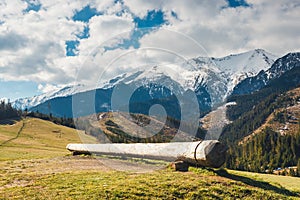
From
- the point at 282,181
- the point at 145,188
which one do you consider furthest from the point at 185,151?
the point at 282,181

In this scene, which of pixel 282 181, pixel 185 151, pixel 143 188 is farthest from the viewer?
pixel 282 181

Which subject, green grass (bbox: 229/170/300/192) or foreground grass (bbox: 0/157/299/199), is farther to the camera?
green grass (bbox: 229/170/300/192)

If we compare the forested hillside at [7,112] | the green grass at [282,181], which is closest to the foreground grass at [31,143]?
the green grass at [282,181]

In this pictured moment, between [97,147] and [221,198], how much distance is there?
19.7m

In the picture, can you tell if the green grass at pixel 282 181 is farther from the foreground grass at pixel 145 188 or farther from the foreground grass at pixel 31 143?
the foreground grass at pixel 31 143

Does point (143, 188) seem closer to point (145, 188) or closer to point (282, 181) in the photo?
point (145, 188)

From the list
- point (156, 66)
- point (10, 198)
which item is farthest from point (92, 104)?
point (10, 198)

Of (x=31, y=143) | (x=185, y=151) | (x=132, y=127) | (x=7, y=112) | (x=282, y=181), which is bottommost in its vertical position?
(x=31, y=143)

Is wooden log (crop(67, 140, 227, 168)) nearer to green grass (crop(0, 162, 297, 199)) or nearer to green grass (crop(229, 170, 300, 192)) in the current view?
green grass (crop(0, 162, 297, 199))

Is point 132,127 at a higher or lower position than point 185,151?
higher

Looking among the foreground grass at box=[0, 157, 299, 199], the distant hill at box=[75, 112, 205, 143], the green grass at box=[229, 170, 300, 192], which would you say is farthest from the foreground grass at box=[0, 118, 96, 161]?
the green grass at box=[229, 170, 300, 192]

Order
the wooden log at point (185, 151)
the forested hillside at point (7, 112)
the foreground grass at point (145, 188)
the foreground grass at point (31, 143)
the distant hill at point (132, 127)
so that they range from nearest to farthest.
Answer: the foreground grass at point (145, 188) → the wooden log at point (185, 151) → the distant hill at point (132, 127) → the foreground grass at point (31, 143) → the forested hillside at point (7, 112)

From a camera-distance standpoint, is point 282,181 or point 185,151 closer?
point 185,151

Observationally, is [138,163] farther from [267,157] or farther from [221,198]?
[267,157]
